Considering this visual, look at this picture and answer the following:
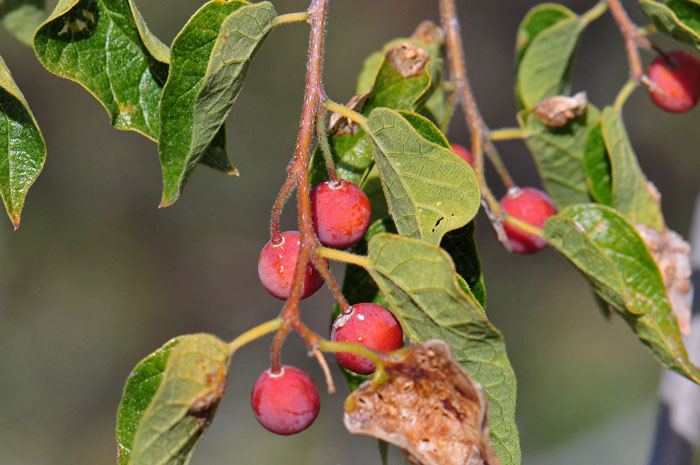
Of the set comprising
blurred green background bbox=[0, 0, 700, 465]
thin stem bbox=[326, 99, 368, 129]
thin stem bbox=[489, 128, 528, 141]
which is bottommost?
blurred green background bbox=[0, 0, 700, 465]

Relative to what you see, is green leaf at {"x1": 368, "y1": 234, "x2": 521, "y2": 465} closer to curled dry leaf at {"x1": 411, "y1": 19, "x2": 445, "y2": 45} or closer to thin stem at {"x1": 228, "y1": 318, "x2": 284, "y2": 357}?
thin stem at {"x1": 228, "y1": 318, "x2": 284, "y2": 357}

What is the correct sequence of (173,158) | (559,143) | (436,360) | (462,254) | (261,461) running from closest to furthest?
(436,360), (173,158), (462,254), (559,143), (261,461)

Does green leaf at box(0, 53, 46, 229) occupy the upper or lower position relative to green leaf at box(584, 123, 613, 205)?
upper

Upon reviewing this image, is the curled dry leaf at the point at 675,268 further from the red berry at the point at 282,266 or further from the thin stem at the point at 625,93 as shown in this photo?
the red berry at the point at 282,266

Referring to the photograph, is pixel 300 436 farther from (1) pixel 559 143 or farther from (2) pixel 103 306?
(1) pixel 559 143

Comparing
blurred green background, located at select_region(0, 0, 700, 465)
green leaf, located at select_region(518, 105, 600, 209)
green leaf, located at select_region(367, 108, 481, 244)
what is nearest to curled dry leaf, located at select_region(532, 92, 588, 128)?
green leaf, located at select_region(518, 105, 600, 209)

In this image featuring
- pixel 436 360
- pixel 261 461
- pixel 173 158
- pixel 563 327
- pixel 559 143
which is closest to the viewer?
pixel 436 360

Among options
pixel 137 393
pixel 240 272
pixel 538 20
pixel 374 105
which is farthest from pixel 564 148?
pixel 240 272

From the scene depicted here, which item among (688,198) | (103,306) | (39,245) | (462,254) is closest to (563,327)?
(688,198)
